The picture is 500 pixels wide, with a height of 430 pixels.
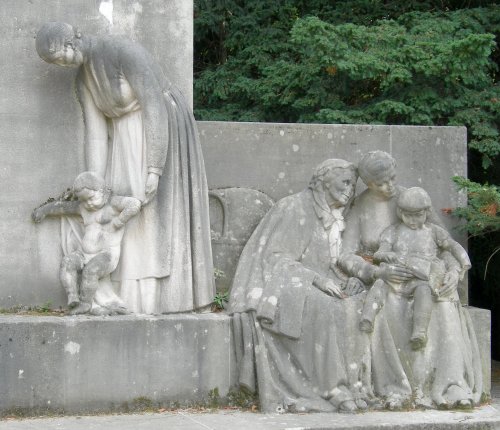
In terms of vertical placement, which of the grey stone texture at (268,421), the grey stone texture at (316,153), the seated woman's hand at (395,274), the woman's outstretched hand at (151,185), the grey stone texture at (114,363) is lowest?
the grey stone texture at (268,421)

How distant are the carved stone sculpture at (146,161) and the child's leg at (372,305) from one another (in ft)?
3.69

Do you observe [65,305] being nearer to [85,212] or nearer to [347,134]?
[85,212]

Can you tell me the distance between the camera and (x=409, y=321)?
25.9 feet

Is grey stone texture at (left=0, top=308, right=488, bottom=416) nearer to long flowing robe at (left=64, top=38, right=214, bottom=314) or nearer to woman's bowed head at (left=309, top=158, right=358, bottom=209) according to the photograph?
long flowing robe at (left=64, top=38, right=214, bottom=314)

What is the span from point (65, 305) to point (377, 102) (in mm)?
4208

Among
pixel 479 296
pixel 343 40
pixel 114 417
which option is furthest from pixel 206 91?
pixel 114 417

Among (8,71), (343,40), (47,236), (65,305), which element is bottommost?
(65,305)

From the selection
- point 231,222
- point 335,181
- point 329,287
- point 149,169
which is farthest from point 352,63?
point 149,169

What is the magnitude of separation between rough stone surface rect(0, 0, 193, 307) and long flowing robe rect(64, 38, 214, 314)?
18 centimetres

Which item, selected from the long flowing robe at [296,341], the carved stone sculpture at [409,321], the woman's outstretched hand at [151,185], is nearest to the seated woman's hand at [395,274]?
the carved stone sculpture at [409,321]

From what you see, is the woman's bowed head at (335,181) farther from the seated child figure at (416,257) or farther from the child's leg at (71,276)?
the child's leg at (71,276)

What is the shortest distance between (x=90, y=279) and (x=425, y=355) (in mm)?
2449

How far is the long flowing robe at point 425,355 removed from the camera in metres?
7.80

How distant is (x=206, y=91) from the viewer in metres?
11.8
